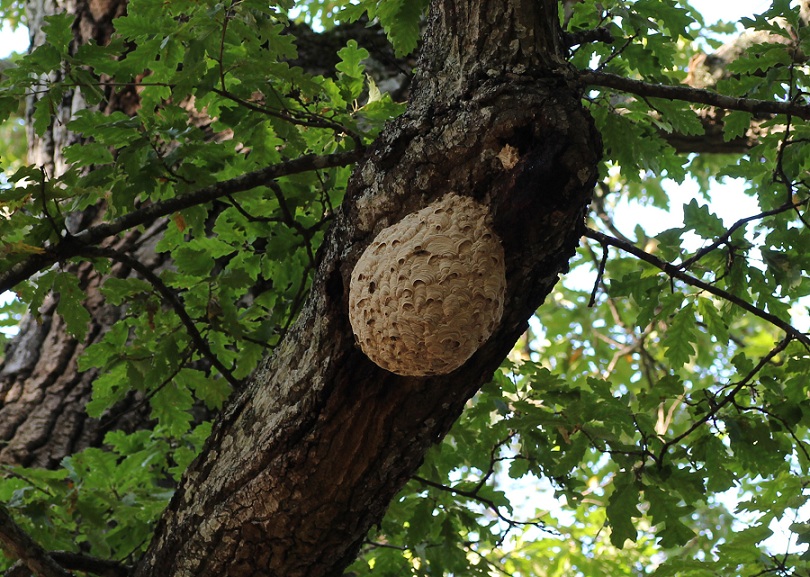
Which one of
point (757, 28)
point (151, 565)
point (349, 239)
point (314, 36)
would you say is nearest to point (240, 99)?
point (349, 239)

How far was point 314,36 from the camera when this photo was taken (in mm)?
5449

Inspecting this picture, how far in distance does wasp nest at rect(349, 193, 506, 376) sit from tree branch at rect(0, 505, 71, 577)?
1.27 meters

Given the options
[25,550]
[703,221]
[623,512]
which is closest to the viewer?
[25,550]

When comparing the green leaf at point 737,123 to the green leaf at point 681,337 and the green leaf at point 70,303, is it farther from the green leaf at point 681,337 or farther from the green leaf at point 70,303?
the green leaf at point 70,303

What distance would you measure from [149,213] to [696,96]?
183 cm

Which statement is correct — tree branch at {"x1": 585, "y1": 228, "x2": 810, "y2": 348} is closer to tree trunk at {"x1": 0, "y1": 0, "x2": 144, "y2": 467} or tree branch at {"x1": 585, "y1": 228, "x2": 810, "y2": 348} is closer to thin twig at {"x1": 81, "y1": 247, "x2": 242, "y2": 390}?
thin twig at {"x1": 81, "y1": 247, "x2": 242, "y2": 390}

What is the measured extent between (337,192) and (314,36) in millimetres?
2524

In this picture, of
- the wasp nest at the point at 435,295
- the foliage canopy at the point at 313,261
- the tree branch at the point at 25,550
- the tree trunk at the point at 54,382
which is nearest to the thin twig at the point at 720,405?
the foliage canopy at the point at 313,261

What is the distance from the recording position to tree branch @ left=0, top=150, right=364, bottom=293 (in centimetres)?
252

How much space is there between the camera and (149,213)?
2662 millimetres

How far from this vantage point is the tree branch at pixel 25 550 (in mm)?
2406

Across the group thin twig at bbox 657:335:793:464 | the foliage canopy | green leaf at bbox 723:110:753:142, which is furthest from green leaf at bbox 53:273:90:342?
green leaf at bbox 723:110:753:142

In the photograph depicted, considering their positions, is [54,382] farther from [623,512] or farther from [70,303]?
[623,512]

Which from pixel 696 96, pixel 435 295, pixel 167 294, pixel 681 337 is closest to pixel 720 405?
pixel 681 337
